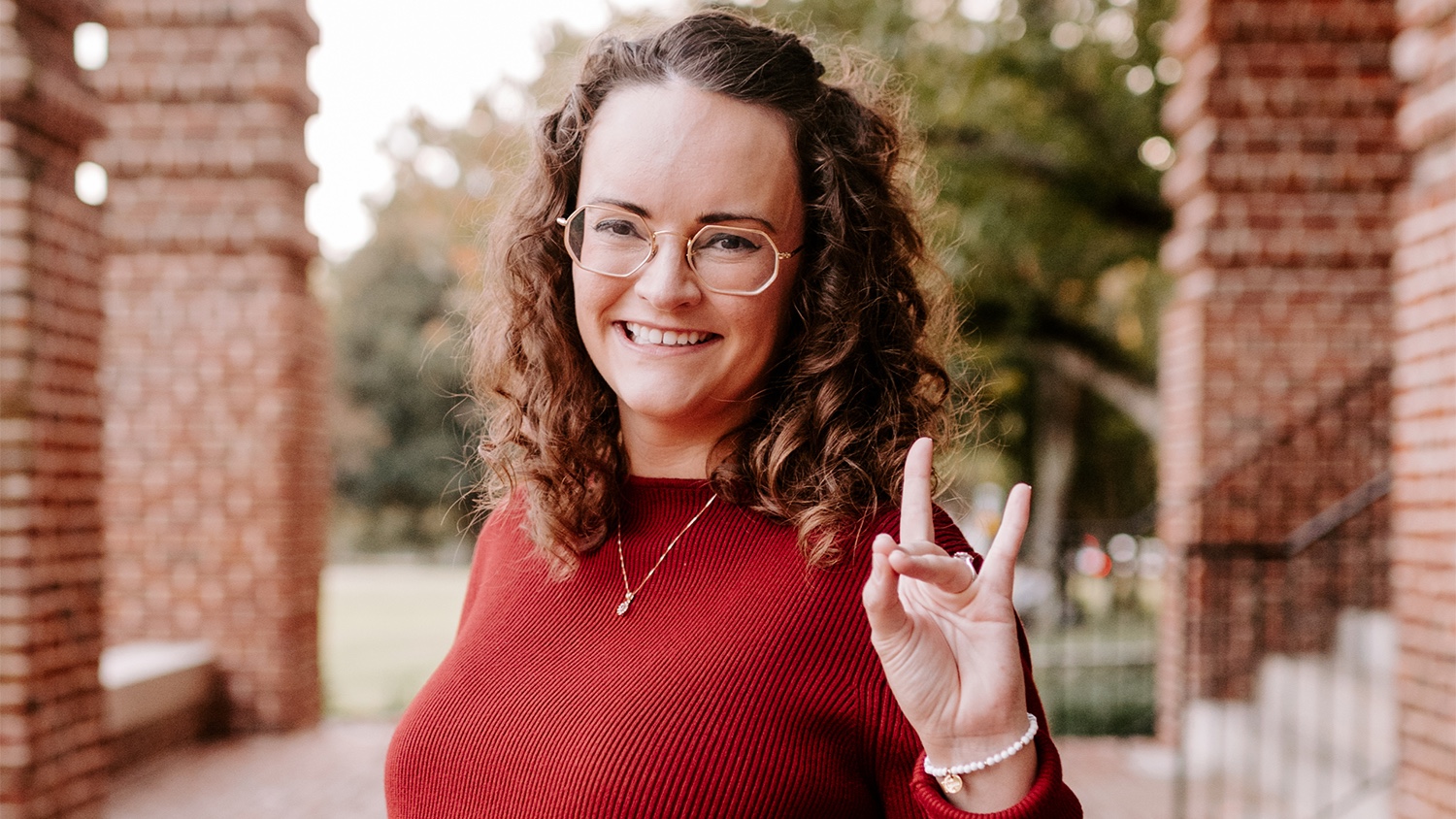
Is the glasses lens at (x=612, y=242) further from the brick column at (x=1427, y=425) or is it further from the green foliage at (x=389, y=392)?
the green foliage at (x=389, y=392)

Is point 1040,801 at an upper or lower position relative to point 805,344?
lower

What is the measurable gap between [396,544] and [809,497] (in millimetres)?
31484

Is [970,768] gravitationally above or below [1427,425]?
below

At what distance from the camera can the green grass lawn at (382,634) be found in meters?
11.0

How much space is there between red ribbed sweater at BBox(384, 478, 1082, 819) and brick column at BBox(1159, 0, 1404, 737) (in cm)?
519

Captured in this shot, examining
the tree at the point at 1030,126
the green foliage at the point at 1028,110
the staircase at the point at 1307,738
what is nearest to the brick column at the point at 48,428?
the staircase at the point at 1307,738

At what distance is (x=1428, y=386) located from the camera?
3303 mm

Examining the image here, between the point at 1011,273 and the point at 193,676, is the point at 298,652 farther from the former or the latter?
the point at 1011,273

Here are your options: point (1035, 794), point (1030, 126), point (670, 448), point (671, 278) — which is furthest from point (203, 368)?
point (1030, 126)

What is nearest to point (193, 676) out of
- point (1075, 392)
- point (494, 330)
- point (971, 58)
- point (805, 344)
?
point (494, 330)

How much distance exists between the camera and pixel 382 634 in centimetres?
1571

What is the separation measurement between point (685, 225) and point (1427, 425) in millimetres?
2698

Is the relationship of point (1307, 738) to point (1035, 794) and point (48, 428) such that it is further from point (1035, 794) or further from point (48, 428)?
point (48, 428)

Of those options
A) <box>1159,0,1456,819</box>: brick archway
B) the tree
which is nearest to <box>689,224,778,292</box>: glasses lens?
<box>1159,0,1456,819</box>: brick archway
